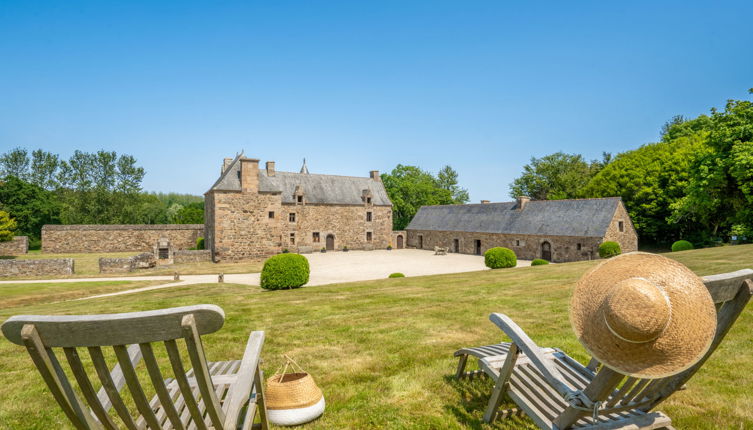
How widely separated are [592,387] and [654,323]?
0.63m

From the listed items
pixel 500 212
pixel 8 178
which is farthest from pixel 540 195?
pixel 8 178

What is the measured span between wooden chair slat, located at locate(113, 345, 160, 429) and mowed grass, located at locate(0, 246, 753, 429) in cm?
174

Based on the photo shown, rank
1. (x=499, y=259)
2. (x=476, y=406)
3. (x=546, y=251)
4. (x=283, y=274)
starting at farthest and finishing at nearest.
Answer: (x=546, y=251) < (x=499, y=259) < (x=283, y=274) < (x=476, y=406)

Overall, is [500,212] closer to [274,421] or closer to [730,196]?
[730,196]

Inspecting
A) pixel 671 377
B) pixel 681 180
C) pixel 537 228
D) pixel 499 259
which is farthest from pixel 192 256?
pixel 681 180

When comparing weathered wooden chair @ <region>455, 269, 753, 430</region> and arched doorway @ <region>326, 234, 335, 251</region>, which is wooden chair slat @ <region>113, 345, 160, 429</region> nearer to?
weathered wooden chair @ <region>455, 269, 753, 430</region>

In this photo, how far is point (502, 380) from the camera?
10.4 ft

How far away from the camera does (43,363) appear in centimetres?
180

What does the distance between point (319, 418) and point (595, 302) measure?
8.23 feet

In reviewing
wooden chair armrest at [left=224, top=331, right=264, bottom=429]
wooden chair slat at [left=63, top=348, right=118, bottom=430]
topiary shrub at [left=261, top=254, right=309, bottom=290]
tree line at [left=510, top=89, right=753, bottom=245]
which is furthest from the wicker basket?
tree line at [left=510, top=89, right=753, bottom=245]

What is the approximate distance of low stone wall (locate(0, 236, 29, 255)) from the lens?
1308 inches

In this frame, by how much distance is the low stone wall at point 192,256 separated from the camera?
93.1 feet

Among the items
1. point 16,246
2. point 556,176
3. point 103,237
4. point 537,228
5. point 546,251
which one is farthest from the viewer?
point 556,176

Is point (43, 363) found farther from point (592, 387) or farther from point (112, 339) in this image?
point (592, 387)
